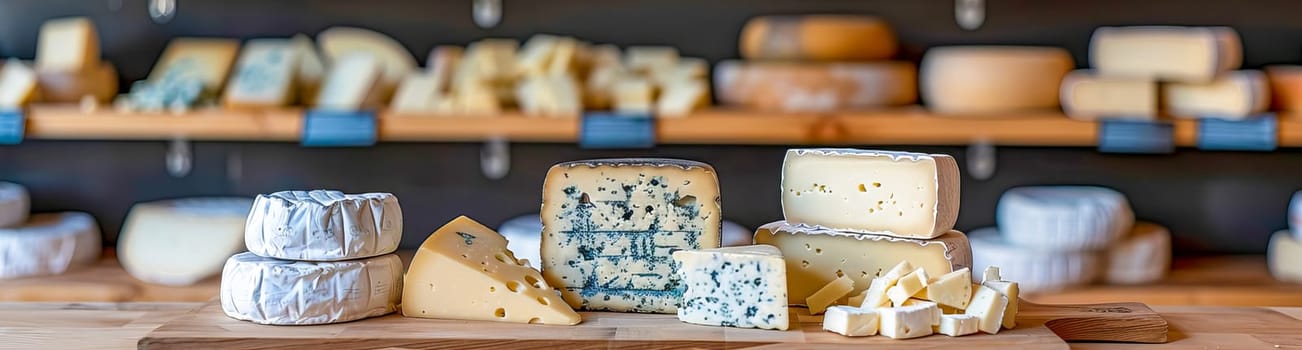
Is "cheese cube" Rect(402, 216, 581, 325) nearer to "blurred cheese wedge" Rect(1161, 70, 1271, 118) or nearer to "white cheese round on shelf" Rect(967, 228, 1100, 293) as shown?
"white cheese round on shelf" Rect(967, 228, 1100, 293)

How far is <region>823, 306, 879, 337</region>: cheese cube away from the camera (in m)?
1.26

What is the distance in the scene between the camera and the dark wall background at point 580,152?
2.61m

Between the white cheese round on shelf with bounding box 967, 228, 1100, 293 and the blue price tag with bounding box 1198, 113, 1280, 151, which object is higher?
the blue price tag with bounding box 1198, 113, 1280, 151

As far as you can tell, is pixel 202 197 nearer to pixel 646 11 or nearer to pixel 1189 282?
pixel 646 11

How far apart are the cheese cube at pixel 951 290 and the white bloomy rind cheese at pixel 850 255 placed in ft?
0.28

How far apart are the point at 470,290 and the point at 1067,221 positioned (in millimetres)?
1288

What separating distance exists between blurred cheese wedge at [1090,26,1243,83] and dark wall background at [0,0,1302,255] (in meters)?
0.32

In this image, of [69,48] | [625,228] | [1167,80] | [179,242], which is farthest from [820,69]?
[69,48]

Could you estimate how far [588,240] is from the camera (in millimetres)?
1405

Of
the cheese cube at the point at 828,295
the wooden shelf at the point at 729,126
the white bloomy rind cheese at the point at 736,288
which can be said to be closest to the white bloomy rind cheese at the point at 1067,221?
the wooden shelf at the point at 729,126

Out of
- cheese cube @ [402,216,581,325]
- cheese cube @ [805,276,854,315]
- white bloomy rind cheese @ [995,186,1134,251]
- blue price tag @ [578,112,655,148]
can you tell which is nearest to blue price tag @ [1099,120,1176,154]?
white bloomy rind cheese @ [995,186,1134,251]

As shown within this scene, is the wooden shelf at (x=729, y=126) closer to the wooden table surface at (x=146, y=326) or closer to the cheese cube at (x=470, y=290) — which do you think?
the wooden table surface at (x=146, y=326)

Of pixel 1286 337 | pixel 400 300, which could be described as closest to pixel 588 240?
pixel 400 300

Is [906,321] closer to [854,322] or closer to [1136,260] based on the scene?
[854,322]
